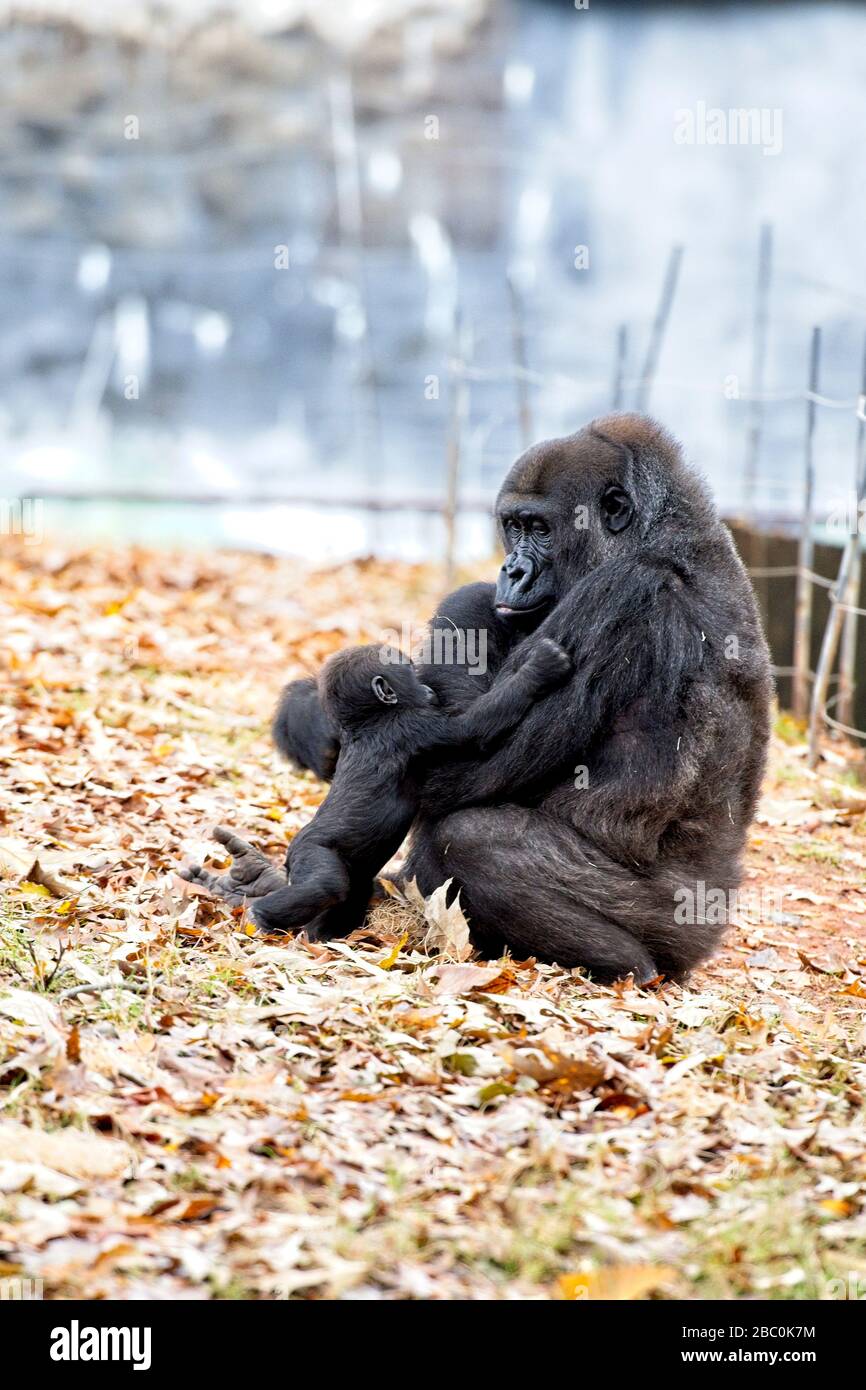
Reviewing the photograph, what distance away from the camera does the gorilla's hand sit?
530cm

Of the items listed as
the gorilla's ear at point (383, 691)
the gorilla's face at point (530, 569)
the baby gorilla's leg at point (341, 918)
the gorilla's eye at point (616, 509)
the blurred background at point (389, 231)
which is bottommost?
the baby gorilla's leg at point (341, 918)

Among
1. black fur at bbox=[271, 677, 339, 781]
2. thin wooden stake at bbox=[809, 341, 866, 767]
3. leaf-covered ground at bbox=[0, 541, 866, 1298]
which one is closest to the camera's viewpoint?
leaf-covered ground at bbox=[0, 541, 866, 1298]

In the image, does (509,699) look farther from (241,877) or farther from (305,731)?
(241,877)

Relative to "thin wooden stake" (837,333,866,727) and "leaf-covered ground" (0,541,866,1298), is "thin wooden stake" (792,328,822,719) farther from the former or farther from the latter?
"leaf-covered ground" (0,541,866,1298)

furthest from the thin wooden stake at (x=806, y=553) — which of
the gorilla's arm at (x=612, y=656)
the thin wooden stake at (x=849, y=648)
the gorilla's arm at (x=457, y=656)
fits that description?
the gorilla's arm at (x=612, y=656)

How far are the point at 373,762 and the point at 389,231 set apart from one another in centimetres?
2037

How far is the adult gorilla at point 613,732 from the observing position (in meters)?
4.80

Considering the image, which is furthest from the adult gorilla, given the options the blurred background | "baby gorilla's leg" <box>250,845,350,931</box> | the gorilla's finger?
the blurred background

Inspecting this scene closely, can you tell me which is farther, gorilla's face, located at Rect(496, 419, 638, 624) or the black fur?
the black fur

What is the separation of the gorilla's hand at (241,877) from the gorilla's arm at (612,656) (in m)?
1.03

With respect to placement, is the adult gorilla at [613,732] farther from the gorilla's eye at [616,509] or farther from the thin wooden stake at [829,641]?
the thin wooden stake at [829,641]

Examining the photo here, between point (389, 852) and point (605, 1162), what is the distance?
1693 millimetres

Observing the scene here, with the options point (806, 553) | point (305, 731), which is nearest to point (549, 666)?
point (305, 731)
